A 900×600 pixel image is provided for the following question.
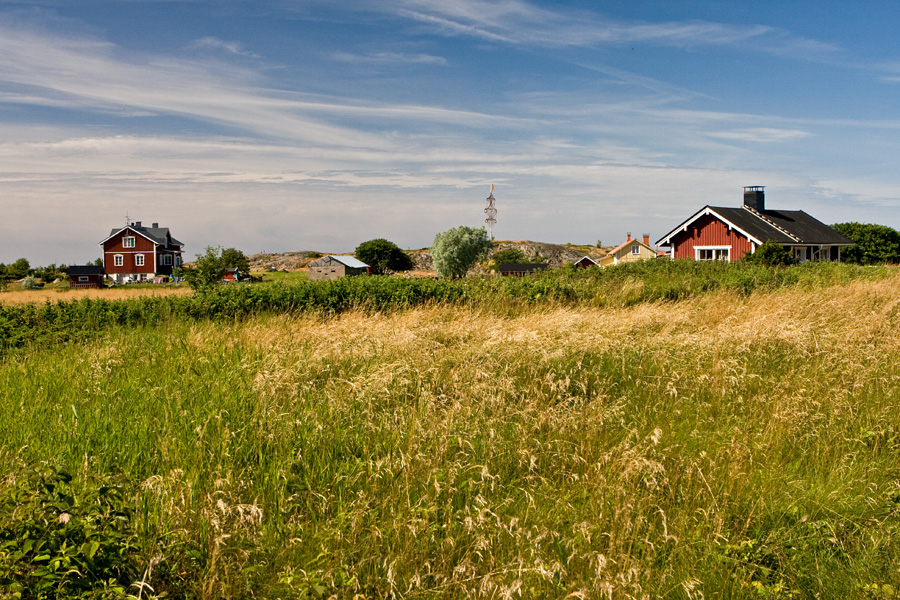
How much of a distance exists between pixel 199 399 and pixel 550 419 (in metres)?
3.16

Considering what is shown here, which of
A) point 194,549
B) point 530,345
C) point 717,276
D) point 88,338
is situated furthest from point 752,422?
point 717,276

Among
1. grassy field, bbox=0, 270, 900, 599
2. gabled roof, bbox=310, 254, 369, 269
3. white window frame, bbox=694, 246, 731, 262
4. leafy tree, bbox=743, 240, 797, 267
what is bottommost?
grassy field, bbox=0, 270, 900, 599

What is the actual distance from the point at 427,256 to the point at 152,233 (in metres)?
48.5

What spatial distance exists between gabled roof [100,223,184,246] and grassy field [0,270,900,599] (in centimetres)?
7377

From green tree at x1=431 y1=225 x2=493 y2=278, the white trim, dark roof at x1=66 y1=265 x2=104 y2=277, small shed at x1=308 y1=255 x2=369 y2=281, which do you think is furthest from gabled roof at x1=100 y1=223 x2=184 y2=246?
the white trim

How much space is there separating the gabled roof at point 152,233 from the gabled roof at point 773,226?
199 ft

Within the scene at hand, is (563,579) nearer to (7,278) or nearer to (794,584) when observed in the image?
(794,584)

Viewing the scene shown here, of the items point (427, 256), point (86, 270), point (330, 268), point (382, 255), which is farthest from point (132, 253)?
point (427, 256)

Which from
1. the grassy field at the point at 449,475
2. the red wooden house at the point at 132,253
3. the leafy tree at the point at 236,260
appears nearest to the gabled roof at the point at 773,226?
the grassy field at the point at 449,475

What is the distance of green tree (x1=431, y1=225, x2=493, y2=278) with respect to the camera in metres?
75.0

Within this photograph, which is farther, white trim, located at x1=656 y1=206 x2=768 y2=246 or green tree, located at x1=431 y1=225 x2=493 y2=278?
green tree, located at x1=431 y1=225 x2=493 y2=278

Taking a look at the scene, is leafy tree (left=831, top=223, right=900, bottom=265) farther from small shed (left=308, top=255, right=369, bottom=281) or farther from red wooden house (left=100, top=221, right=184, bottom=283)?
red wooden house (left=100, top=221, right=184, bottom=283)

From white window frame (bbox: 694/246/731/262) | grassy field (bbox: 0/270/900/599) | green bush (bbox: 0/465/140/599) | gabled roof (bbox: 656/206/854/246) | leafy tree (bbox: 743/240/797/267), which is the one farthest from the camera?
white window frame (bbox: 694/246/731/262)

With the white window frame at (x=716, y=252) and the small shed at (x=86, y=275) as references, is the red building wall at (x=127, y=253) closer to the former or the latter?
the small shed at (x=86, y=275)
